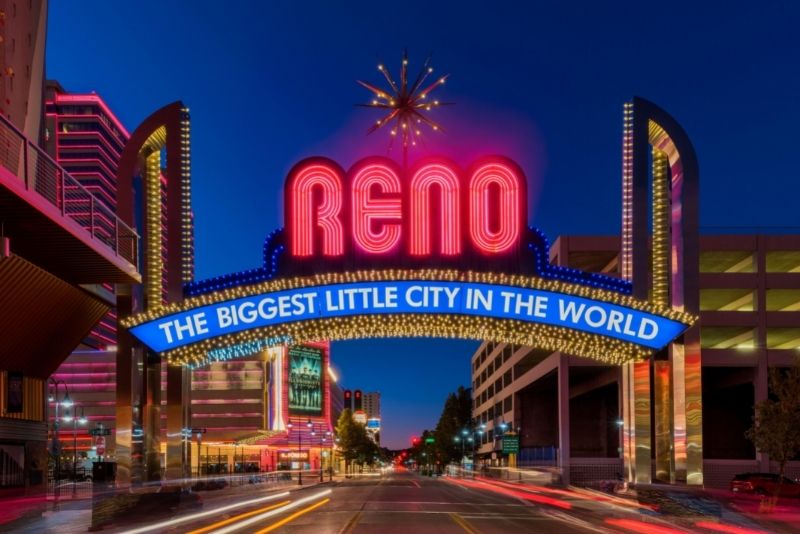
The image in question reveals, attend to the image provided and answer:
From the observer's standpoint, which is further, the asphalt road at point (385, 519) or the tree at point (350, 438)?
the tree at point (350, 438)

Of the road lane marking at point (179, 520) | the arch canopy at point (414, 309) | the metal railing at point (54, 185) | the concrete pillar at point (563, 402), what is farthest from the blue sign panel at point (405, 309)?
the concrete pillar at point (563, 402)

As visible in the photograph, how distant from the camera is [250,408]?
11962 cm

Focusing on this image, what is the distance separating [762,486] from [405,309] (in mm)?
29568

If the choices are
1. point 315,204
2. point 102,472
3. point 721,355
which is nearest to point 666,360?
point 315,204

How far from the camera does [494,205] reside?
26.1 metres

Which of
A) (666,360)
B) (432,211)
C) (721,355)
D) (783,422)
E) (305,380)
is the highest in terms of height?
(432,211)

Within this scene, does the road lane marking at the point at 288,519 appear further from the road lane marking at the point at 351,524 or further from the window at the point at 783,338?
the window at the point at 783,338

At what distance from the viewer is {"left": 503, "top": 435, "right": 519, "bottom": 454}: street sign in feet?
253

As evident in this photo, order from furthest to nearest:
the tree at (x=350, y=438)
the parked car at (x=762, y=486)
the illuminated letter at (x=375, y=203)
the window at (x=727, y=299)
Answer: the tree at (x=350, y=438), the window at (x=727, y=299), the parked car at (x=762, y=486), the illuminated letter at (x=375, y=203)

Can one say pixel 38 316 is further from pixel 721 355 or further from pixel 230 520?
pixel 721 355

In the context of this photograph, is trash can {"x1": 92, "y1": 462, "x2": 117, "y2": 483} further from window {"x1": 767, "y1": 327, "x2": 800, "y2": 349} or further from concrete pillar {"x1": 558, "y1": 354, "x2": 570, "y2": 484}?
window {"x1": 767, "y1": 327, "x2": 800, "y2": 349}

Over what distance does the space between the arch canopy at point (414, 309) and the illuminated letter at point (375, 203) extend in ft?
5.62

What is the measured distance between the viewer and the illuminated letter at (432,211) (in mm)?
25609

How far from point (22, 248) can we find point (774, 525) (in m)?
21.2
